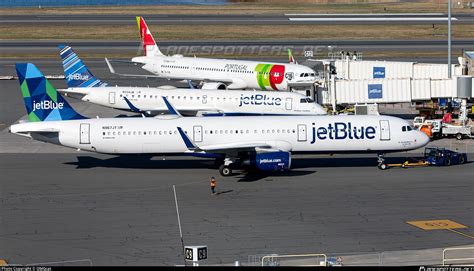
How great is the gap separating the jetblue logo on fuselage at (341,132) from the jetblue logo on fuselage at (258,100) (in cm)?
1598

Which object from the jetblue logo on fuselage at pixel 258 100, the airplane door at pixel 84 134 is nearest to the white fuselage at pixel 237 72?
the jetblue logo on fuselage at pixel 258 100

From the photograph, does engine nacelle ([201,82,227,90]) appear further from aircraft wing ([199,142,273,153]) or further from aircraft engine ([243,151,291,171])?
aircraft engine ([243,151,291,171])

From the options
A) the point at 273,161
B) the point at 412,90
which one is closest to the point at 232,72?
the point at 412,90

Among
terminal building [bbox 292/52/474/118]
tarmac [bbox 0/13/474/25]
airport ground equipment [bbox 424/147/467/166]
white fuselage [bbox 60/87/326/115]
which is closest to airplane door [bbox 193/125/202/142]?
white fuselage [bbox 60/87/326/115]

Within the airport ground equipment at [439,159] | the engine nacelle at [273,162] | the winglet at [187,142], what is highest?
the winglet at [187,142]

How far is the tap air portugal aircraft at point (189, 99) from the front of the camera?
76312 millimetres

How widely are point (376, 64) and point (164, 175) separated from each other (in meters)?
36.3

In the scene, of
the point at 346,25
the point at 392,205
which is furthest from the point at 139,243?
the point at 346,25

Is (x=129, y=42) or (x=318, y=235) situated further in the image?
(x=129, y=42)

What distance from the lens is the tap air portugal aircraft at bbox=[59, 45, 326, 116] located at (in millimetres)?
76312

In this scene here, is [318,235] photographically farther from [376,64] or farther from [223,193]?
[376,64]

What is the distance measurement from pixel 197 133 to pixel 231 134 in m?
2.24

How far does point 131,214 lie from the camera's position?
167 ft
